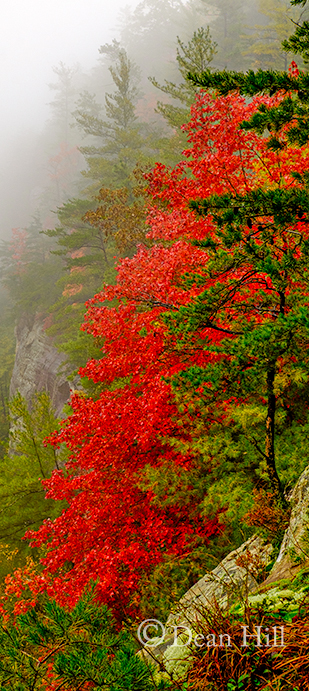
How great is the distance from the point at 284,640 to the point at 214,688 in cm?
45

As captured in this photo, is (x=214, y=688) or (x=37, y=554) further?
(x=37, y=554)

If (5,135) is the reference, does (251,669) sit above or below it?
below

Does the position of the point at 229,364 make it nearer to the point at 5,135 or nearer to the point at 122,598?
the point at 122,598

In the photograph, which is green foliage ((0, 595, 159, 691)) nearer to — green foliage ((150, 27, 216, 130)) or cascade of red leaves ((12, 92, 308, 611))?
cascade of red leaves ((12, 92, 308, 611))

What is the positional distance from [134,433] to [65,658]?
450cm

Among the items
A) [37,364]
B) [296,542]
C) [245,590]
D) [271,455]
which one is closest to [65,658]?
[245,590]

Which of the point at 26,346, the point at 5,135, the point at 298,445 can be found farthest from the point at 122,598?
the point at 5,135

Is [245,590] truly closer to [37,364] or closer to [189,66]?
[189,66]

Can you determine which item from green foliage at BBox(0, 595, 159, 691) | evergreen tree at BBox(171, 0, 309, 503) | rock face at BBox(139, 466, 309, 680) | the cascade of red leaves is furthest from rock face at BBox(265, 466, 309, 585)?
the cascade of red leaves

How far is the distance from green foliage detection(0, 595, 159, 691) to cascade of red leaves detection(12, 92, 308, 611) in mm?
3723

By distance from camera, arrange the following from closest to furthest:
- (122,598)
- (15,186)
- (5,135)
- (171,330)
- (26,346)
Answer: (171,330), (122,598), (26,346), (15,186), (5,135)

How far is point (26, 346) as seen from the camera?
Result: 29.3 m

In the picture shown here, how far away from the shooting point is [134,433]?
19.8ft

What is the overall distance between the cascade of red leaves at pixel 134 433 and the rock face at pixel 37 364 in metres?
15.7
